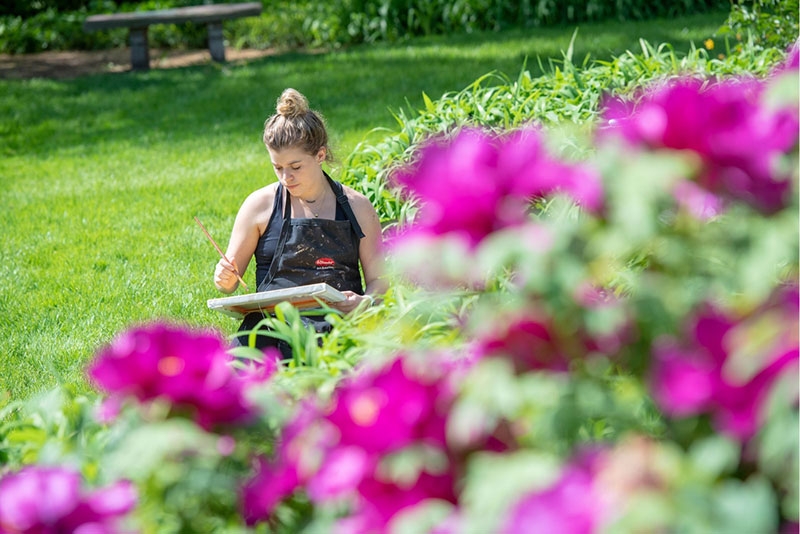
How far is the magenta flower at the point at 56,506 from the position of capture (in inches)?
51.6

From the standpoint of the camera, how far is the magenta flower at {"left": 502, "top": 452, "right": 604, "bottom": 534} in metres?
1.03

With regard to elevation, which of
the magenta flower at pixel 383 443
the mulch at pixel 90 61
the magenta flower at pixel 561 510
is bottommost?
the mulch at pixel 90 61

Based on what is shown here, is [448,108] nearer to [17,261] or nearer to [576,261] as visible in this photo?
[17,261]

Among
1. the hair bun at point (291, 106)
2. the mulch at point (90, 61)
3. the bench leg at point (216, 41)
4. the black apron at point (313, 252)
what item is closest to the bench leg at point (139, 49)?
the mulch at point (90, 61)

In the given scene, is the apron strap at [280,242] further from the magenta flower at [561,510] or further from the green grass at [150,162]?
the magenta flower at [561,510]

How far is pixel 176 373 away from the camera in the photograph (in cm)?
139

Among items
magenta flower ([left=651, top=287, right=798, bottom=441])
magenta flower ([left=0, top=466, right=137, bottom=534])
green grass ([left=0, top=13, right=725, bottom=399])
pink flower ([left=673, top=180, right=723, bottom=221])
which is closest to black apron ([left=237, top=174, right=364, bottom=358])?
green grass ([left=0, top=13, right=725, bottom=399])

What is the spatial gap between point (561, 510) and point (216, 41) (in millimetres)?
10256

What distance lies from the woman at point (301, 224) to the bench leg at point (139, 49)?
7589 millimetres

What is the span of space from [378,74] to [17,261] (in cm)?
439

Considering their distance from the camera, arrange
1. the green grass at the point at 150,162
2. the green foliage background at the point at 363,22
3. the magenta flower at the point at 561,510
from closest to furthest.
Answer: the magenta flower at the point at 561,510 < the green grass at the point at 150,162 < the green foliage background at the point at 363,22

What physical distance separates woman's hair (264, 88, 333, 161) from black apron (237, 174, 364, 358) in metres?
0.19

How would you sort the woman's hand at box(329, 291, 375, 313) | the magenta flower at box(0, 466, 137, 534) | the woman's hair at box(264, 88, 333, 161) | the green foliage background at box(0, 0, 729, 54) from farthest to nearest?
the green foliage background at box(0, 0, 729, 54) → the woman's hair at box(264, 88, 333, 161) → the woman's hand at box(329, 291, 375, 313) → the magenta flower at box(0, 466, 137, 534)

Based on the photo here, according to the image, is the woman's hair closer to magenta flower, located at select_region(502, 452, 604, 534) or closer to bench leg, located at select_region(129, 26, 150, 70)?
magenta flower, located at select_region(502, 452, 604, 534)
